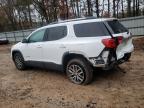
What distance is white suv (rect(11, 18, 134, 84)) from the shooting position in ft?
18.0

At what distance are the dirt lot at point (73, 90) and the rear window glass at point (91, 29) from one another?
148 cm

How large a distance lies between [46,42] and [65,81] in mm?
1420

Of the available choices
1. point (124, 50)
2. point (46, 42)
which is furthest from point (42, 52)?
point (124, 50)

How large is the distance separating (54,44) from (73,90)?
162cm

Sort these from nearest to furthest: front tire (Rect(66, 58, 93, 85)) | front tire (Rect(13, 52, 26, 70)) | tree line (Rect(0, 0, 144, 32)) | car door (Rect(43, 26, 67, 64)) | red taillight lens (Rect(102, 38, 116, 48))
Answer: red taillight lens (Rect(102, 38, 116, 48))
front tire (Rect(66, 58, 93, 85))
car door (Rect(43, 26, 67, 64))
front tire (Rect(13, 52, 26, 70))
tree line (Rect(0, 0, 144, 32))

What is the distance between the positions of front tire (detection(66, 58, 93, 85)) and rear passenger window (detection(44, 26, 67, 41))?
920 mm

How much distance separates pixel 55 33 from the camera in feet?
22.1

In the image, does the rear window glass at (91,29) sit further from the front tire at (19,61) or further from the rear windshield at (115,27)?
the front tire at (19,61)

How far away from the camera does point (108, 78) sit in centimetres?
652

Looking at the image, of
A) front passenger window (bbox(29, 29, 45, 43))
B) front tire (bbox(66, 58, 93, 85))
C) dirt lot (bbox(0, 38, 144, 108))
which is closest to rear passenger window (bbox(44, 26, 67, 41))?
front passenger window (bbox(29, 29, 45, 43))

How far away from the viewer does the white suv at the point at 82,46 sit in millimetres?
5488

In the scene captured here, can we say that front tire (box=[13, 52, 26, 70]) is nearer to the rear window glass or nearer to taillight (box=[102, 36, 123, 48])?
the rear window glass

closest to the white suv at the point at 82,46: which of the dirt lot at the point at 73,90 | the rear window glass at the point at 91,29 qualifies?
the rear window glass at the point at 91,29

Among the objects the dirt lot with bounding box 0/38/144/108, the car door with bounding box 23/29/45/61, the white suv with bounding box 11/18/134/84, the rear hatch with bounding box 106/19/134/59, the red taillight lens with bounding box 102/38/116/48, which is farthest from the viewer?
the car door with bounding box 23/29/45/61
